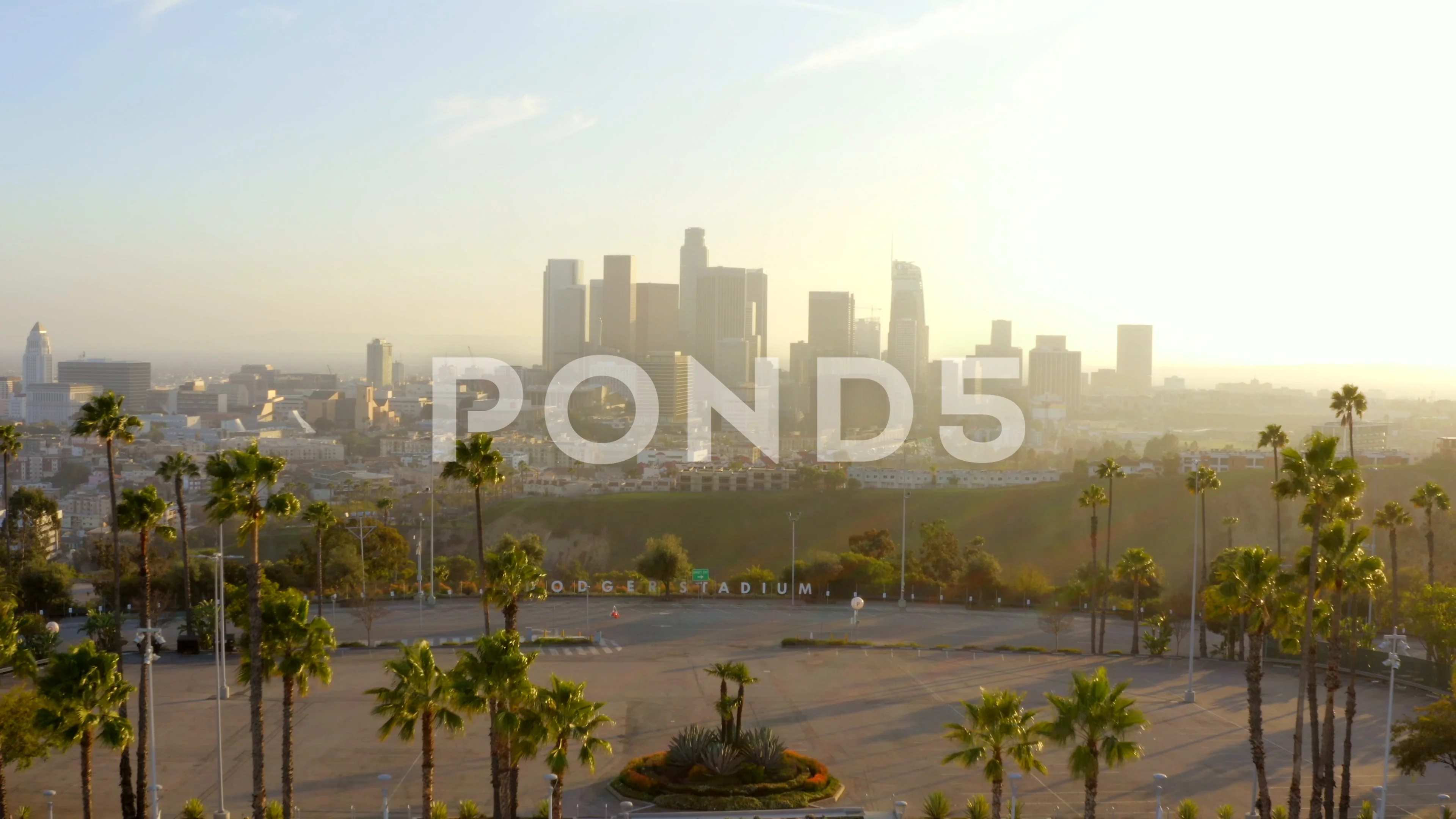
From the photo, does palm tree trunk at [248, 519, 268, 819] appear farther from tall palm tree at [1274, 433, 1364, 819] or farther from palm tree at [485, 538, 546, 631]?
tall palm tree at [1274, 433, 1364, 819]

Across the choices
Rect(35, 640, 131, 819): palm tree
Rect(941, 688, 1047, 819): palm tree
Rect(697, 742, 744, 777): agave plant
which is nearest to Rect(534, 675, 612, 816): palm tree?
Rect(697, 742, 744, 777): agave plant

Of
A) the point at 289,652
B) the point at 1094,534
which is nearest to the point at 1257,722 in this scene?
the point at 289,652

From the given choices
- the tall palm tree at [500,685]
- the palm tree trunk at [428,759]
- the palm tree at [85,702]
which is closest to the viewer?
the tall palm tree at [500,685]

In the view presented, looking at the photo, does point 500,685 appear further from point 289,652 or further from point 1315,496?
point 1315,496

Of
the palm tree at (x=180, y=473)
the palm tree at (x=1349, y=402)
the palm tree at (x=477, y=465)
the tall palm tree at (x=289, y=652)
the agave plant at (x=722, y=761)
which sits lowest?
the agave plant at (x=722, y=761)

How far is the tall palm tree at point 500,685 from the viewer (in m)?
20.6

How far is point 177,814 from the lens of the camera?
993 inches

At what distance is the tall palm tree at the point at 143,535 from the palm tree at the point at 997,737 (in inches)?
722

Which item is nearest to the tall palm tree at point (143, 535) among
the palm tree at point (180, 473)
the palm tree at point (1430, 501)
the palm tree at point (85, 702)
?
the palm tree at point (85, 702)

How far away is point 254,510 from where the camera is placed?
74.8ft

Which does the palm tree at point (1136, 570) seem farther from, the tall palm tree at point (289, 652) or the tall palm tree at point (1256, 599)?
the tall palm tree at point (289, 652)

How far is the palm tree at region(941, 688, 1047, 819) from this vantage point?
21922 mm

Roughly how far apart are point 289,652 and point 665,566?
40.1 metres

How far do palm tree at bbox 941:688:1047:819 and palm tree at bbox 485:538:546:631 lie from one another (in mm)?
10525
